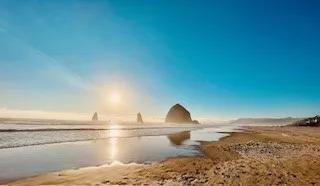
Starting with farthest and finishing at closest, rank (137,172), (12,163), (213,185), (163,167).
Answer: (12,163) < (163,167) < (137,172) < (213,185)

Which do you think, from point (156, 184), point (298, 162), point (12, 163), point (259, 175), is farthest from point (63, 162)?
point (298, 162)

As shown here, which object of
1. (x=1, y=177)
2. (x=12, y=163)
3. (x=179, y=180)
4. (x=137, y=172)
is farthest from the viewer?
(x=12, y=163)

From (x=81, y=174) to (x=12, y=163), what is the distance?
7413 millimetres

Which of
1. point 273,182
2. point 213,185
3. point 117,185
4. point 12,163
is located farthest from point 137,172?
point 12,163

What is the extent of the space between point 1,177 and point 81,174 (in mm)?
4437

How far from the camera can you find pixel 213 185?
1209 cm

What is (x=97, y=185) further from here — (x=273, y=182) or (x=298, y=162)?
(x=298, y=162)

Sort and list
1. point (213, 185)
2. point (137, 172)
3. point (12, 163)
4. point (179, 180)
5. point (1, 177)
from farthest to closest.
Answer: point (12, 163)
point (137, 172)
point (1, 177)
point (179, 180)
point (213, 185)

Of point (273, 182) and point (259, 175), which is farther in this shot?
point (259, 175)

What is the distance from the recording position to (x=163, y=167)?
17.3m

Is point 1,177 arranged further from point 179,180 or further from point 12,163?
point 179,180

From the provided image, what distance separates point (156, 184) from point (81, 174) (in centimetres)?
527

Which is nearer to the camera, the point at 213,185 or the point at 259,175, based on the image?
the point at 213,185

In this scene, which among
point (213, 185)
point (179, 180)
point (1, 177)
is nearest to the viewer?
point (213, 185)
